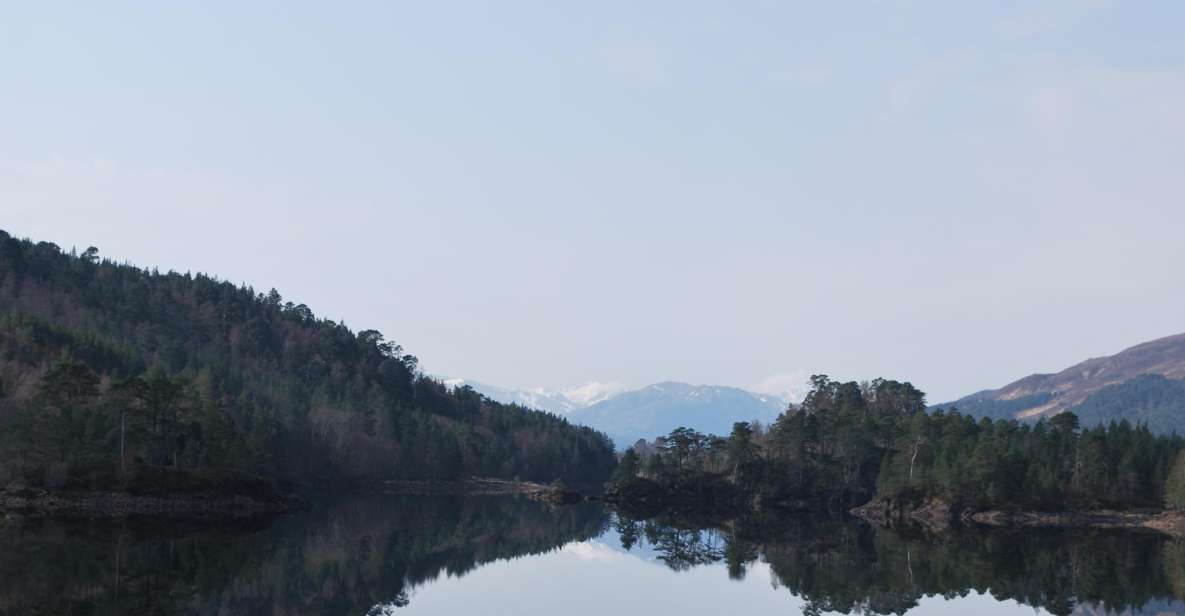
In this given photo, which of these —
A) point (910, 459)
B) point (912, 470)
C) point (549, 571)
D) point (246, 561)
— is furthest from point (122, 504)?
point (910, 459)

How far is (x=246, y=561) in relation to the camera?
63.8 m

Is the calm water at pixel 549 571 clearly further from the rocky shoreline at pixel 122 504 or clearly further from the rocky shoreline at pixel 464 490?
the rocky shoreline at pixel 464 490

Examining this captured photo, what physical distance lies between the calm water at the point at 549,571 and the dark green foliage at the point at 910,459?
96.5 feet

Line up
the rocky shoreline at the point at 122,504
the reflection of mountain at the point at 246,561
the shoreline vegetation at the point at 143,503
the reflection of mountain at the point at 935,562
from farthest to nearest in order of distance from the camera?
the shoreline vegetation at the point at 143,503 → the rocky shoreline at the point at 122,504 → the reflection of mountain at the point at 935,562 → the reflection of mountain at the point at 246,561

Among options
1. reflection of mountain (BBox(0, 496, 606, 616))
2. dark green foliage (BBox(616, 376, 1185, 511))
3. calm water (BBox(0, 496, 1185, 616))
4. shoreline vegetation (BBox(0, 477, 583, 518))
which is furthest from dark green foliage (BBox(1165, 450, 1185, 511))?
shoreline vegetation (BBox(0, 477, 583, 518))

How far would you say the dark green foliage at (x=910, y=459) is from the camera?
135 meters

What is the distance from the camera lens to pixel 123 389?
108m

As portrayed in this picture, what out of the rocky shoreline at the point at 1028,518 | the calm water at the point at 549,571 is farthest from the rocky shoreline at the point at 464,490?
the calm water at the point at 549,571

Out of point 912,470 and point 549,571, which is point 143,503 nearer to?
point 549,571

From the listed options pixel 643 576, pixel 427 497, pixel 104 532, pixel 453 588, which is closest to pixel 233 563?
pixel 453 588

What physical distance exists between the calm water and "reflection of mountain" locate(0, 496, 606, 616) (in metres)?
0.15

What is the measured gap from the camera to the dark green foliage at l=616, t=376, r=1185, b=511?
13488 centimetres

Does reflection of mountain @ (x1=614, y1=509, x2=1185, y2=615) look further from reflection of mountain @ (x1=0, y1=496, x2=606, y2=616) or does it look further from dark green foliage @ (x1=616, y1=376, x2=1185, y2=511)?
dark green foliage @ (x1=616, y1=376, x2=1185, y2=511)

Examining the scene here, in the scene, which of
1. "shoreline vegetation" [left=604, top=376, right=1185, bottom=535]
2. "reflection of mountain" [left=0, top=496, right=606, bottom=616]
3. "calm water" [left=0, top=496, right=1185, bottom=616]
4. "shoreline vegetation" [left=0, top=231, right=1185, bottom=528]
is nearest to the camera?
"reflection of mountain" [left=0, top=496, right=606, bottom=616]
